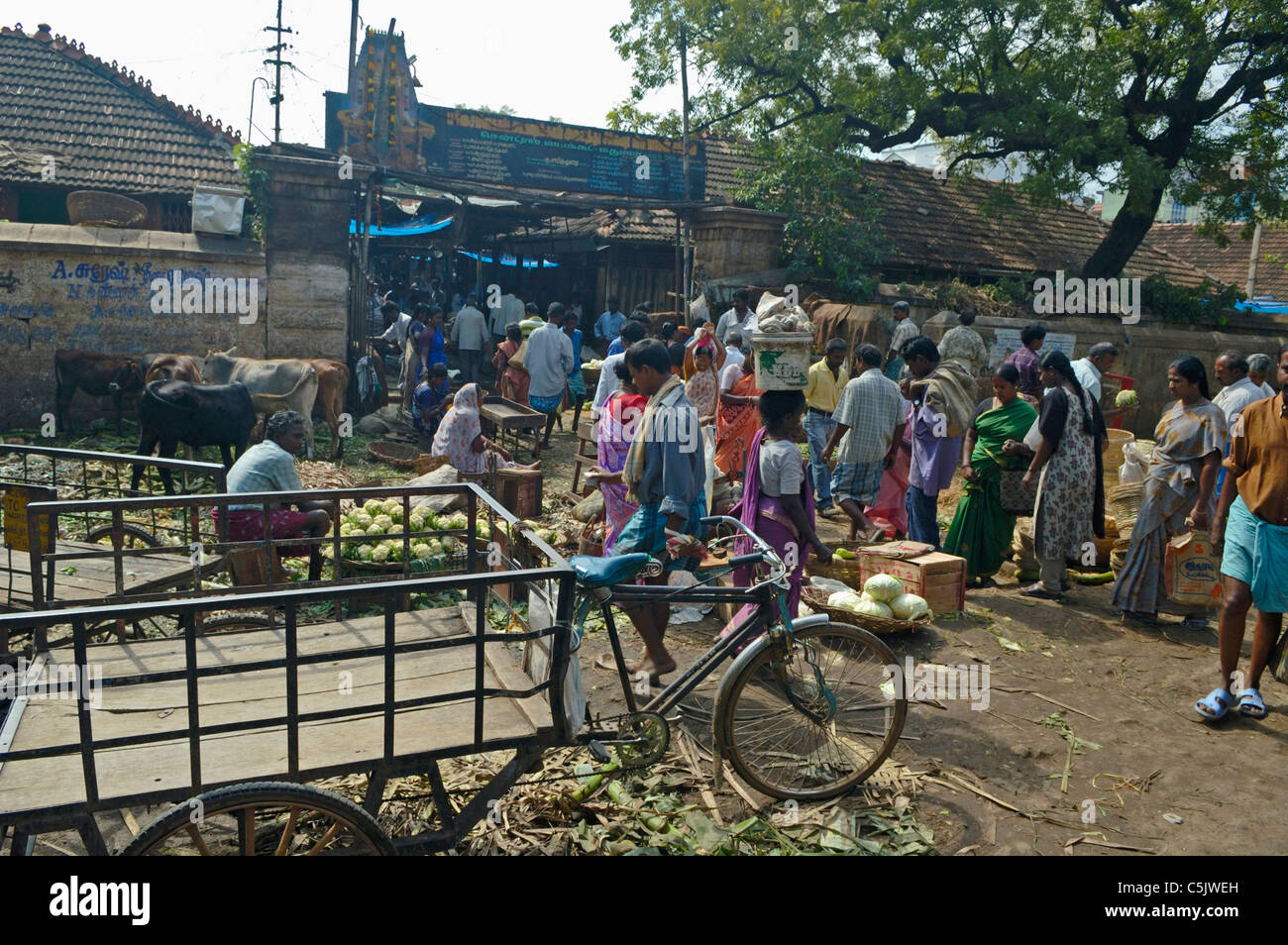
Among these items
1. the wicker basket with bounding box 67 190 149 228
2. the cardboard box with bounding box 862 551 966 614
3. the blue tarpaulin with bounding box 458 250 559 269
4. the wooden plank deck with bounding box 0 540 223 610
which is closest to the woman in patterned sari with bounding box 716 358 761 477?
the cardboard box with bounding box 862 551 966 614

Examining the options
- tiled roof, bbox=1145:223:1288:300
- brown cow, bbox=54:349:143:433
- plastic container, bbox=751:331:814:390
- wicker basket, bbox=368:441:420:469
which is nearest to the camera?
plastic container, bbox=751:331:814:390

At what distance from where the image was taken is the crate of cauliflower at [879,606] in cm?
597

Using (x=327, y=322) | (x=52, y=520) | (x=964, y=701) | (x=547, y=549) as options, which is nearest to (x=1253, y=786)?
(x=964, y=701)

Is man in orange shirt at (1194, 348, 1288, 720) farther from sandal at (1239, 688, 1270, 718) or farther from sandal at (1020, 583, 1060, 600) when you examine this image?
sandal at (1020, 583, 1060, 600)

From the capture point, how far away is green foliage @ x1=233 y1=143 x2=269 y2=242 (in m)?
13.2

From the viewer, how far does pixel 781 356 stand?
8219 millimetres

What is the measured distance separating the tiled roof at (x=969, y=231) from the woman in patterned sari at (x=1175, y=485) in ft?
36.8

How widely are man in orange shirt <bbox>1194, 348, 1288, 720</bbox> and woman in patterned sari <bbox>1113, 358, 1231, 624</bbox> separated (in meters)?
1.10

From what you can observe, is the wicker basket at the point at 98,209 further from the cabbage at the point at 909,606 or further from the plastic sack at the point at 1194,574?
the plastic sack at the point at 1194,574

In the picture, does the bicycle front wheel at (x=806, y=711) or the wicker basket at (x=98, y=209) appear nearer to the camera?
the bicycle front wheel at (x=806, y=711)

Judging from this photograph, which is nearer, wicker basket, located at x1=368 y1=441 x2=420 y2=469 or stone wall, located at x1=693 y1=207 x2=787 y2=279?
wicker basket, located at x1=368 y1=441 x2=420 y2=469

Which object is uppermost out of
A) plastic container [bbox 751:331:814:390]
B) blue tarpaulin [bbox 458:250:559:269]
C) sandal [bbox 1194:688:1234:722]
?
blue tarpaulin [bbox 458:250:559:269]

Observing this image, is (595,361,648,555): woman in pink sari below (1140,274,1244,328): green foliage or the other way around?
below

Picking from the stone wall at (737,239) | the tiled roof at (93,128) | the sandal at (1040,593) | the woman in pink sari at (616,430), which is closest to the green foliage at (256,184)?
the tiled roof at (93,128)
